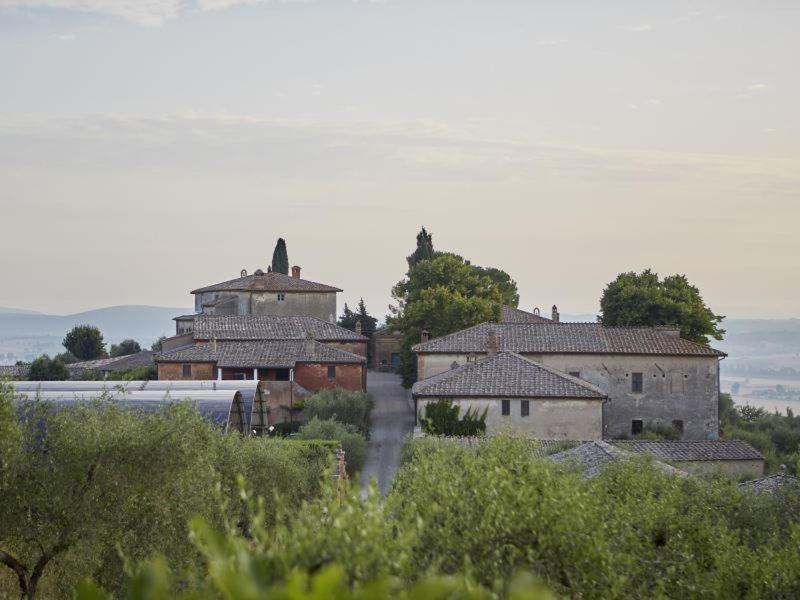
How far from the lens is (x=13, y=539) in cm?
2036

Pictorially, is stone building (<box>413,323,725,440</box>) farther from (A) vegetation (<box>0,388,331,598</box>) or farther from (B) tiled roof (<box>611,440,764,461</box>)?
(A) vegetation (<box>0,388,331,598</box>)

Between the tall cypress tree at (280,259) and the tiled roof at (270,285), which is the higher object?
the tall cypress tree at (280,259)

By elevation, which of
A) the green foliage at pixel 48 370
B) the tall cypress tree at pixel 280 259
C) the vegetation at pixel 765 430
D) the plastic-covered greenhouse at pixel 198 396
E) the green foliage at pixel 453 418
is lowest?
the vegetation at pixel 765 430

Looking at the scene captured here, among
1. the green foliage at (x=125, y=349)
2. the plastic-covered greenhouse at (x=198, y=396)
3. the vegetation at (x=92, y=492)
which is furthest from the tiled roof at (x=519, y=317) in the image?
the vegetation at (x=92, y=492)

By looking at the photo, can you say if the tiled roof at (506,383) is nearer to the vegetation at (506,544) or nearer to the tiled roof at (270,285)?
the vegetation at (506,544)

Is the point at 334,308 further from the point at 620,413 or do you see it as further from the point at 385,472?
the point at 385,472

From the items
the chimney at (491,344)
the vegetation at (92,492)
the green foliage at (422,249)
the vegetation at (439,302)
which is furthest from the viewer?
the green foliage at (422,249)

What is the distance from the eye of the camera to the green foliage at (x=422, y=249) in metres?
106

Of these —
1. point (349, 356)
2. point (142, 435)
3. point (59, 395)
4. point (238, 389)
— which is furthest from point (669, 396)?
point (142, 435)

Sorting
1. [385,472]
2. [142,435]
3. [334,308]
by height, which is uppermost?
[334,308]

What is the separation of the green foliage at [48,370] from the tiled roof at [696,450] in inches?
1915

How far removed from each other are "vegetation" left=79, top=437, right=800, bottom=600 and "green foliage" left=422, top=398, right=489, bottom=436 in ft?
73.4

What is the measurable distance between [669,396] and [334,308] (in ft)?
124

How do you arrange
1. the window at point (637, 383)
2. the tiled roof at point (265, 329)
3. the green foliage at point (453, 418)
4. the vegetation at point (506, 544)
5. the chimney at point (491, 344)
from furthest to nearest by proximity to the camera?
the tiled roof at point (265, 329) → the window at point (637, 383) → the chimney at point (491, 344) → the green foliage at point (453, 418) → the vegetation at point (506, 544)
